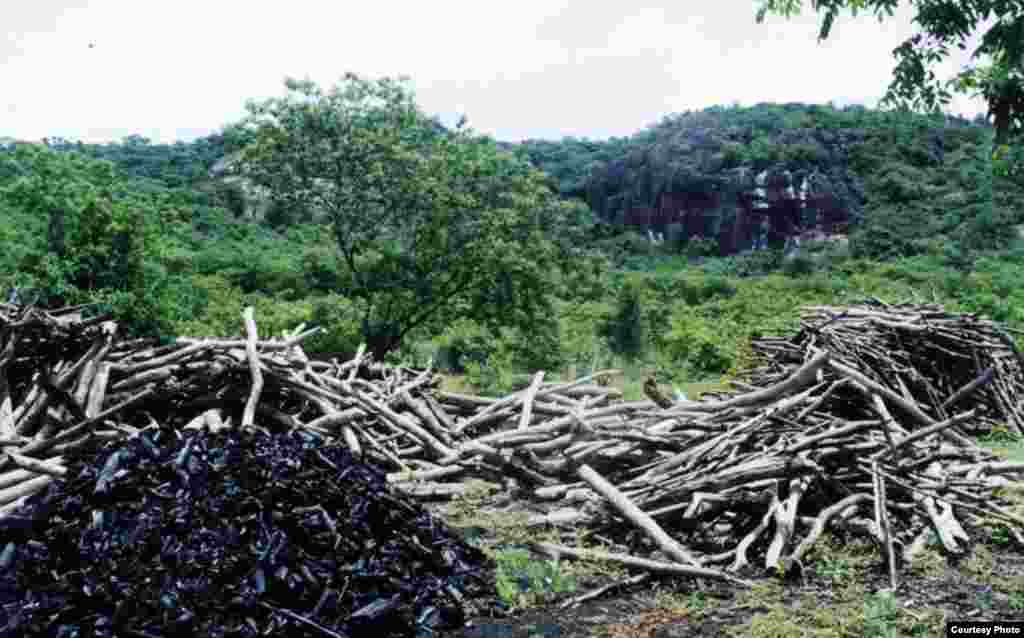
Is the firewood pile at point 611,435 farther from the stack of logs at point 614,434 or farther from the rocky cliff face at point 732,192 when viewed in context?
the rocky cliff face at point 732,192

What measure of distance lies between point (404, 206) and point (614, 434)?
12.3 metres

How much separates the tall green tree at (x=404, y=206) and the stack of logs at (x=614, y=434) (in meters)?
9.27

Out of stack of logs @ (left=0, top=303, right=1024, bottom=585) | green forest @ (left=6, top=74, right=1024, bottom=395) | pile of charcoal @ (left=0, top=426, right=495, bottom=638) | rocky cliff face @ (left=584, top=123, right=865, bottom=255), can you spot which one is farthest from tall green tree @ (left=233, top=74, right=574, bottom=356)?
rocky cliff face @ (left=584, top=123, right=865, bottom=255)

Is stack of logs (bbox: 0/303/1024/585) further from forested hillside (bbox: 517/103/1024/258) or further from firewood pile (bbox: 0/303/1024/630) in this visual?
forested hillside (bbox: 517/103/1024/258)

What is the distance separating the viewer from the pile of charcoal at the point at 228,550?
10.5ft

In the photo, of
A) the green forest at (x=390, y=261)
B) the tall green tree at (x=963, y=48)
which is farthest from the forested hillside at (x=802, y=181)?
the tall green tree at (x=963, y=48)

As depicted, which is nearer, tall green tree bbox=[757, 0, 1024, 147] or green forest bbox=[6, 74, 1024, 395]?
tall green tree bbox=[757, 0, 1024, 147]

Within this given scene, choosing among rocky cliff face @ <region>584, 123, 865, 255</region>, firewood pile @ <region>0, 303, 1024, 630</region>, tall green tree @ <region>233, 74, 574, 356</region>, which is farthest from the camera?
rocky cliff face @ <region>584, 123, 865, 255</region>

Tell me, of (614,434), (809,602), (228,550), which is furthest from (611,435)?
(228,550)

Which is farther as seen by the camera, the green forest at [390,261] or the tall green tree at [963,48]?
the green forest at [390,261]

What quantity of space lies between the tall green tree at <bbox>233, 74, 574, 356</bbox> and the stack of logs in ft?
30.4

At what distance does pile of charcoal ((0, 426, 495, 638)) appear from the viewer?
10.5ft

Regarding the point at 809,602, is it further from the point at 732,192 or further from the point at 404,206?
the point at 732,192

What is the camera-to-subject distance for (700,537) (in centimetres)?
479
